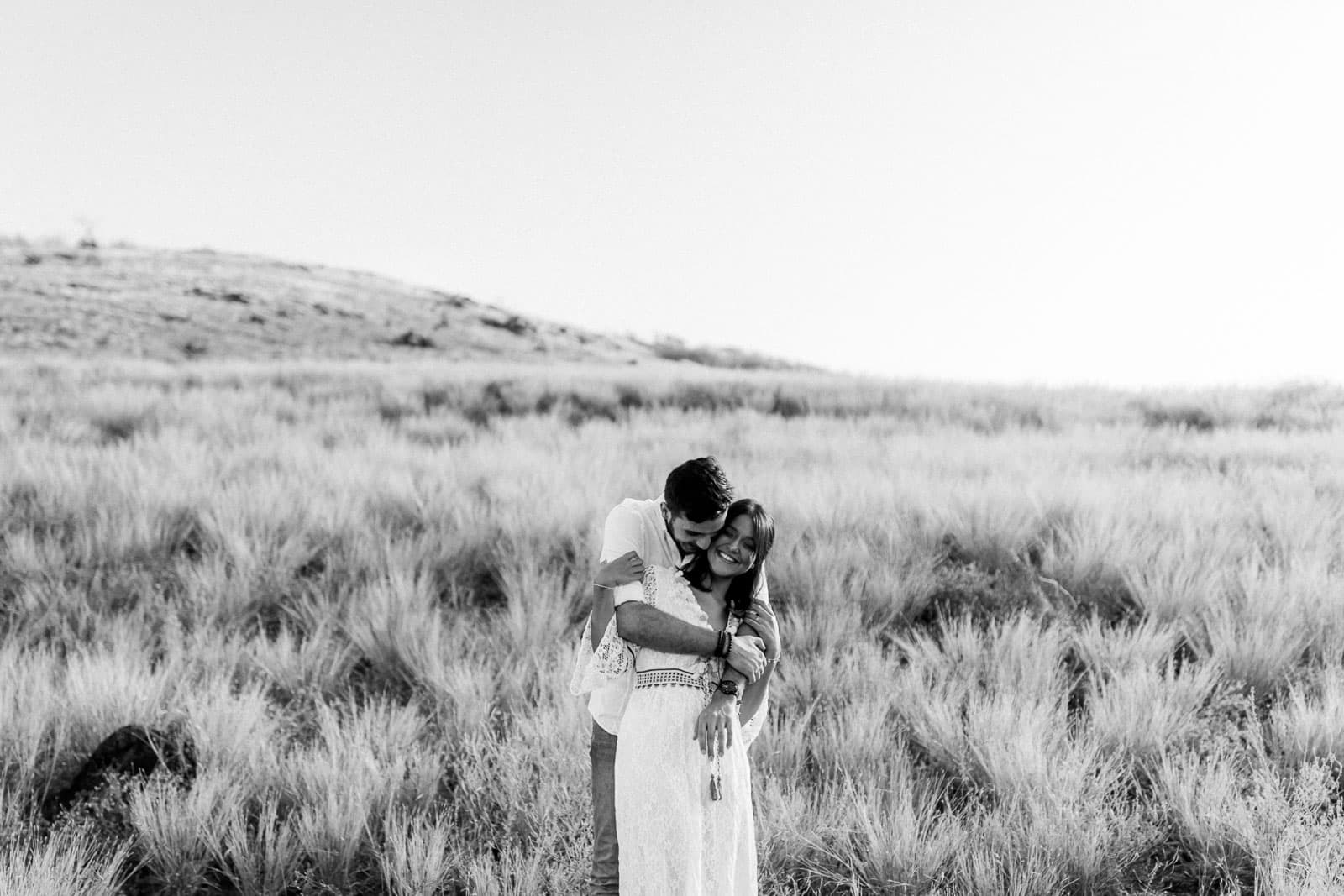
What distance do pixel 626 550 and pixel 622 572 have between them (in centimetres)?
7

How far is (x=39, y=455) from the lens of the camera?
7.08 metres

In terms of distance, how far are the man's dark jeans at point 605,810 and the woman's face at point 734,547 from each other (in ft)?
1.66

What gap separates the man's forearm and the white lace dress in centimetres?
6

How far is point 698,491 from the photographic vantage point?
1.70 meters

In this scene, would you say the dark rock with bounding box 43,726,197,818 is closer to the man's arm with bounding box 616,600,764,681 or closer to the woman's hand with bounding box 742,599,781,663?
the man's arm with bounding box 616,600,764,681

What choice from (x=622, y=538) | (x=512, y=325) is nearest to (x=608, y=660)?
(x=622, y=538)

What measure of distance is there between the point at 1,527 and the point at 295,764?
410 cm

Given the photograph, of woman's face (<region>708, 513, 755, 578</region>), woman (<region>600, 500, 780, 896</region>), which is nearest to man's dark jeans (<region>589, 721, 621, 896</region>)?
woman (<region>600, 500, 780, 896</region>)

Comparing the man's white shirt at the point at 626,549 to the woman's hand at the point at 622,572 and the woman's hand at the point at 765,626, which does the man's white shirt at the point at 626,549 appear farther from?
the woman's hand at the point at 765,626

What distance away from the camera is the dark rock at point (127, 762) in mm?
2914

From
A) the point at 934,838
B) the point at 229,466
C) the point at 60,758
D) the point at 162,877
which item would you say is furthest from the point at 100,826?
the point at 229,466

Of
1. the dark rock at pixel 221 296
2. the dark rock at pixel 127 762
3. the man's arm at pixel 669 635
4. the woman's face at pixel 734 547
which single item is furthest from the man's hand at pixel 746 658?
the dark rock at pixel 221 296

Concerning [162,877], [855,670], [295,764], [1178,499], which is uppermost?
[1178,499]

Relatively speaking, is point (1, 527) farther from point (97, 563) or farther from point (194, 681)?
point (194, 681)
